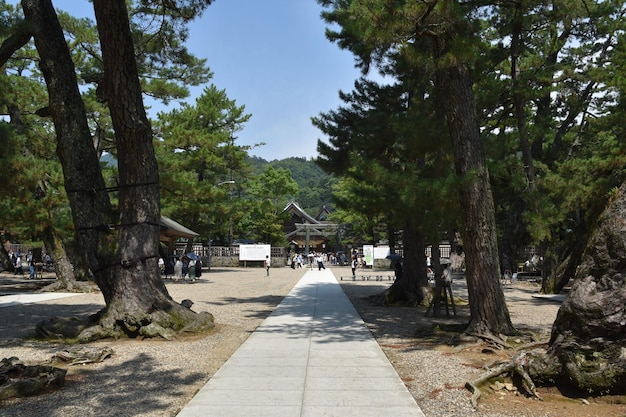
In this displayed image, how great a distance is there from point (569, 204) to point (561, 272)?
5.05 m

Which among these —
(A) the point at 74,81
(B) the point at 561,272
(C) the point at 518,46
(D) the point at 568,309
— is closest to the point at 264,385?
(D) the point at 568,309

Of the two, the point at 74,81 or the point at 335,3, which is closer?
the point at 74,81

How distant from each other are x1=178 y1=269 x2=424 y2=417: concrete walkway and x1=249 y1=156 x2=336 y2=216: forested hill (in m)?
72.1

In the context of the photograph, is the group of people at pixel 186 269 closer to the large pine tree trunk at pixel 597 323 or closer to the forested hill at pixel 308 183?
the large pine tree trunk at pixel 597 323

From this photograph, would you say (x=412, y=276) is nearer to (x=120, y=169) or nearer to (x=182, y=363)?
(x=120, y=169)

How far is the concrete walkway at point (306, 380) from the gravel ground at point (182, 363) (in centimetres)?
25

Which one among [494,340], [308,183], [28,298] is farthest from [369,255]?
[308,183]

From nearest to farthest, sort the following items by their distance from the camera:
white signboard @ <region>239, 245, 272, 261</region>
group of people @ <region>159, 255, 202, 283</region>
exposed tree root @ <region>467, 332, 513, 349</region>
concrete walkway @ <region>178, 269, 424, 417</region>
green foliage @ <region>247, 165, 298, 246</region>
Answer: concrete walkway @ <region>178, 269, 424, 417</region>, exposed tree root @ <region>467, 332, 513, 349</region>, group of people @ <region>159, 255, 202, 283</region>, white signboard @ <region>239, 245, 272, 261</region>, green foliage @ <region>247, 165, 298, 246</region>

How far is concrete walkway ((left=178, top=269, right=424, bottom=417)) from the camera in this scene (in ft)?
16.1

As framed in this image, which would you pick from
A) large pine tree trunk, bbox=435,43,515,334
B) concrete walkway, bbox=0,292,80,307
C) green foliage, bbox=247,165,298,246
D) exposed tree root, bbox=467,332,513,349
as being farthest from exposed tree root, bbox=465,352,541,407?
green foliage, bbox=247,165,298,246

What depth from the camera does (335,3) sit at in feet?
44.1

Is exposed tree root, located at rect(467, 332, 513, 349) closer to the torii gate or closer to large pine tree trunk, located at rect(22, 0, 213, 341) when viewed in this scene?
large pine tree trunk, located at rect(22, 0, 213, 341)

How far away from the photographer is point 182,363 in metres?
7.26

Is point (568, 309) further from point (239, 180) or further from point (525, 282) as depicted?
point (239, 180)
